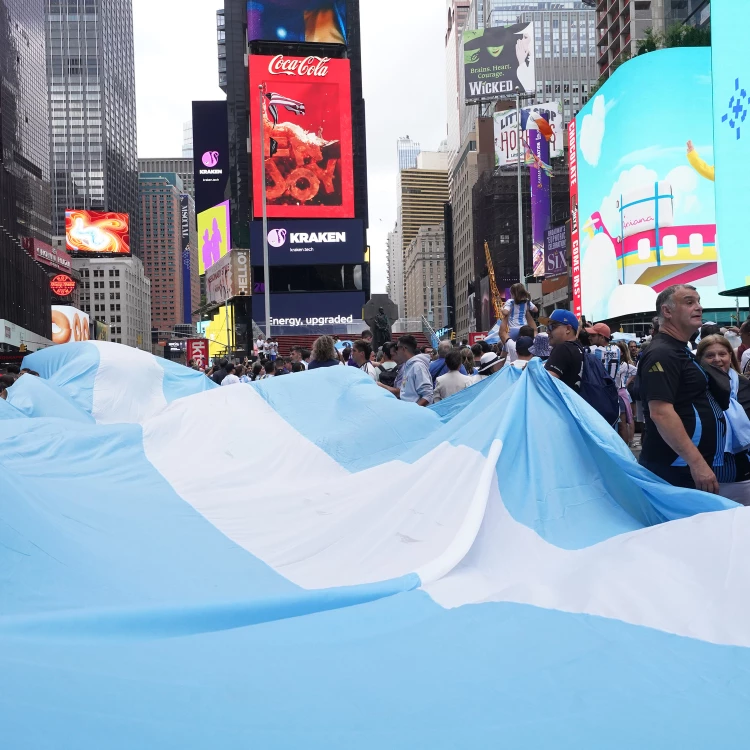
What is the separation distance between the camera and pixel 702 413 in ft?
13.8

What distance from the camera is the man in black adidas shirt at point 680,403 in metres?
4.02

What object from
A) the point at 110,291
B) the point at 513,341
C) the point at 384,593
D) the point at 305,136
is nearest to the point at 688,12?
the point at 305,136

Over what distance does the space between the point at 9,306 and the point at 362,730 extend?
73024mm

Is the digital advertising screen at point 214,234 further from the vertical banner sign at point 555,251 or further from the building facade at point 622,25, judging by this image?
the building facade at point 622,25

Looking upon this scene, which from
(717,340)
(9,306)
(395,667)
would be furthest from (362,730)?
(9,306)

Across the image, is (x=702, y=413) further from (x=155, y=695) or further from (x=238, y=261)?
(x=238, y=261)

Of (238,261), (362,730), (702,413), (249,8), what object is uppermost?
(249,8)

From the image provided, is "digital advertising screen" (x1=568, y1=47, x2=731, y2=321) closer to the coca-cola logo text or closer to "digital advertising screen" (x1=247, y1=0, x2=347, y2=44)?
the coca-cola logo text

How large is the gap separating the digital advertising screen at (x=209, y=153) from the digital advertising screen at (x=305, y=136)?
1113 inches

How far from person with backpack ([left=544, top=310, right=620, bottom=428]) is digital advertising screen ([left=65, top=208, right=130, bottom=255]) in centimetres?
12160

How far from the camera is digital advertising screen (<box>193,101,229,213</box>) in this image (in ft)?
251

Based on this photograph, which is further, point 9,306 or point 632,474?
point 9,306

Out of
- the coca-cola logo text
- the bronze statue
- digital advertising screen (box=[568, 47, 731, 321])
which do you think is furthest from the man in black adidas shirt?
the coca-cola logo text

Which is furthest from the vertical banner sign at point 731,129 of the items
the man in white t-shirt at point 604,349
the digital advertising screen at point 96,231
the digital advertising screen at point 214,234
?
the digital advertising screen at point 96,231
